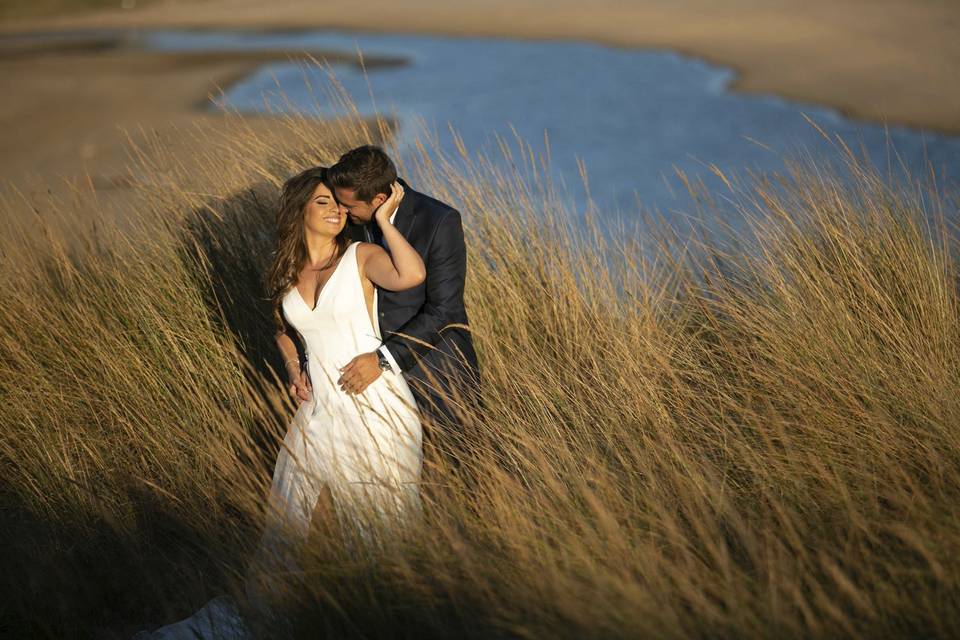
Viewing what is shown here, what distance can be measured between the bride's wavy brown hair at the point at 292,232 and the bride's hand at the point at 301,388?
289 millimetres

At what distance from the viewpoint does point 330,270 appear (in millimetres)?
3197

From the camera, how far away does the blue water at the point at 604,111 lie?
38.1 feet

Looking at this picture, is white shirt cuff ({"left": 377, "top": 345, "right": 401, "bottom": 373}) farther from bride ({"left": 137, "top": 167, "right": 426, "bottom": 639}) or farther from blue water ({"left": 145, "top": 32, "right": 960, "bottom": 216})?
blue water ({"left": 145, "top": 32, "right": 960, "bottom": 216})

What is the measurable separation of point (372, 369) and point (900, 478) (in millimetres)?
1579

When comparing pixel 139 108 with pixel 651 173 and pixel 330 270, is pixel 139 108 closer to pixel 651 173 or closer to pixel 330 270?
pixel 651 173

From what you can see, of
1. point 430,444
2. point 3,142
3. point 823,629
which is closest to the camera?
point 823,629

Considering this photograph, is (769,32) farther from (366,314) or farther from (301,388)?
(301,388)

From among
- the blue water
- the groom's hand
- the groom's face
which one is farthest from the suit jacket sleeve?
the blue water

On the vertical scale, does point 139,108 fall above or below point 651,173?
above

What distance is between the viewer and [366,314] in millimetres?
3197

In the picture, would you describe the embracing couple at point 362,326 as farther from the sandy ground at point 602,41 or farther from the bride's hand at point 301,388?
the sandy ground at point 602,41

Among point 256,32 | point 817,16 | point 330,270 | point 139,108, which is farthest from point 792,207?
point 256,32

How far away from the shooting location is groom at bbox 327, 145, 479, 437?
3.08 metres

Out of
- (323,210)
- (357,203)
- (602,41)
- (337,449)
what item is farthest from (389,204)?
(602,41)
